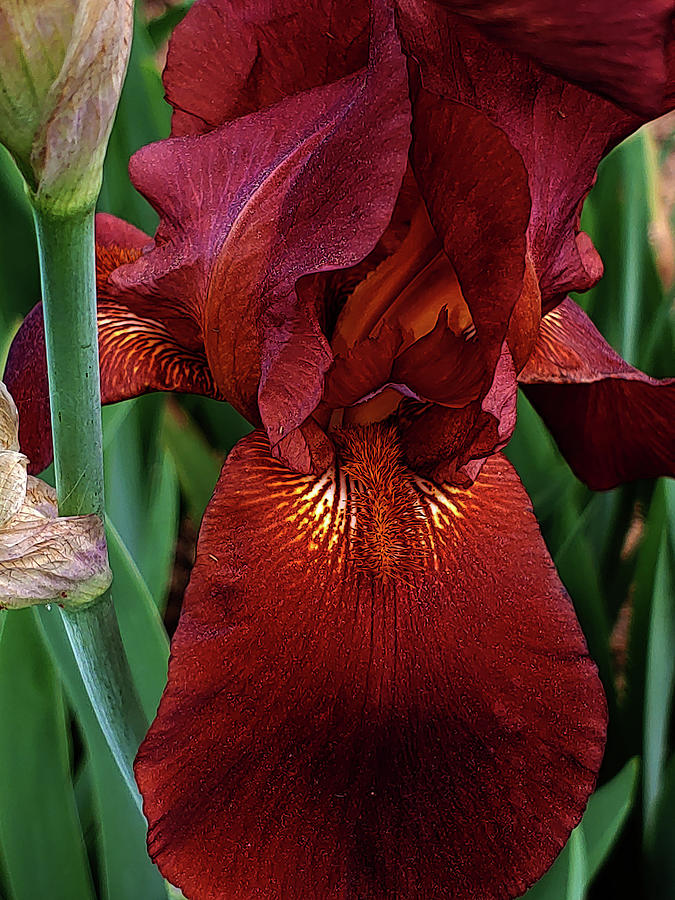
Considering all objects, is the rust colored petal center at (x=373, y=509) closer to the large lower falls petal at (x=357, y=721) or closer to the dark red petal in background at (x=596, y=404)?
the large lower falls petal at (x=357, y=721)

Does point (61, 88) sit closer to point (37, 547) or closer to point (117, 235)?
point (37, 547)

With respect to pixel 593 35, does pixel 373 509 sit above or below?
below

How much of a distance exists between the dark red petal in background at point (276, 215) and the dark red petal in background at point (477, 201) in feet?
0.10

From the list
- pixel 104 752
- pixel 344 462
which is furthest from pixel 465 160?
pixel 104 752

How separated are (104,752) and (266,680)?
11.5 inches

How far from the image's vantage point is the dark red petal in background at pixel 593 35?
41cm

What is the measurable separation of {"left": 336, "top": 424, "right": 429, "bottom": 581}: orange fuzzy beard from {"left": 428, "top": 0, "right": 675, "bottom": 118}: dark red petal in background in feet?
0.82

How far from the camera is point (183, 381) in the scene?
27.6 inches

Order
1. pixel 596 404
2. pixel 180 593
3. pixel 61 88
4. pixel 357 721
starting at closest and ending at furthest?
pixel 61 88
pixel 357 721
pixel 596 404
pixel 180 593

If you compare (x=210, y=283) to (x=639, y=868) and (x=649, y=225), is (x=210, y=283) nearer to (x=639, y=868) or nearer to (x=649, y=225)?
(x=639, y=868)

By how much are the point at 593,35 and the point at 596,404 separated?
421 millimetres

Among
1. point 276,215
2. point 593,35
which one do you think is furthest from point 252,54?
point 593,35

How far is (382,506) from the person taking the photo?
22.8 inches

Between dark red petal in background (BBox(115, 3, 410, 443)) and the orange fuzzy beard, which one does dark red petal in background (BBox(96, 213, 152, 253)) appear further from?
the orange fuzzy beard
